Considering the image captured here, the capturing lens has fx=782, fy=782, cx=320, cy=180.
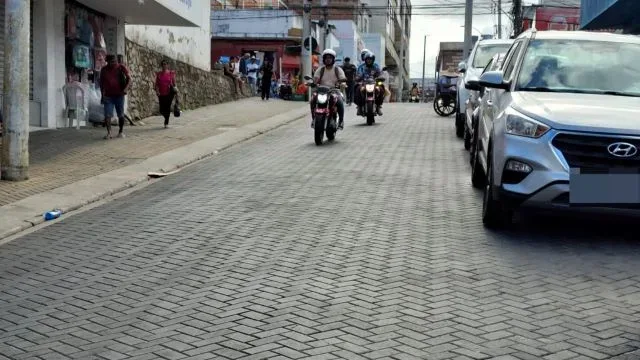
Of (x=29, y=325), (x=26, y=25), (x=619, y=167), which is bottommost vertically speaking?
(x=29, y=325)

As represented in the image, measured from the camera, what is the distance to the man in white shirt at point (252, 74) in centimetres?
3500

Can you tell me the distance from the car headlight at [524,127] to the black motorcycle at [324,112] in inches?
310

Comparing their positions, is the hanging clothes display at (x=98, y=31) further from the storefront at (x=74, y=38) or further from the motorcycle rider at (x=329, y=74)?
the motorcycle rider at (x=329, y=74)

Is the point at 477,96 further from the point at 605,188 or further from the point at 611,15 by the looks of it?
the point at 611,15

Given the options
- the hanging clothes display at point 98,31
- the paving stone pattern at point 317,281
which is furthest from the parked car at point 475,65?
the hanging clothes display at point 98,31

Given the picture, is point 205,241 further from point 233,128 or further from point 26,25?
point 233,128

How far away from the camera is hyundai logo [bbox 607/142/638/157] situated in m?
6.14

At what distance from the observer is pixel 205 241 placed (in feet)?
23.4

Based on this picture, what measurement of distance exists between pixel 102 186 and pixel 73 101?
739 cm

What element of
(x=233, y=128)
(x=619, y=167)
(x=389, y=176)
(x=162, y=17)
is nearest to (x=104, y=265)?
(x=619, y=167)

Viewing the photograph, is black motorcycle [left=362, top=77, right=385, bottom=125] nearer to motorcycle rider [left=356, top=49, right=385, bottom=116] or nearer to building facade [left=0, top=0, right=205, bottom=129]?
motorcycle rider [left=356, top=49, right=385, bottom=116]

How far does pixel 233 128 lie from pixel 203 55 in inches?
451

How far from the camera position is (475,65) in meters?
16.0

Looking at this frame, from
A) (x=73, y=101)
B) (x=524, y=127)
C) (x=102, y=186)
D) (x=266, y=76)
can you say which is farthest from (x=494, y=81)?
(x=266, y=76)
